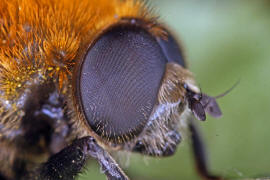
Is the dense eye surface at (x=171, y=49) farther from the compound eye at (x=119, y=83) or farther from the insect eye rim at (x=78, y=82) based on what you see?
the insect eye rim at (x=78, y=82)

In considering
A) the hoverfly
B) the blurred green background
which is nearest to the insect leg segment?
the hoverfly

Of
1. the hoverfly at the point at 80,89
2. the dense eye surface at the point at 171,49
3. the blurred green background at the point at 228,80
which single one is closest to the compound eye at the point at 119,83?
the hoverfly at the point at 80,89

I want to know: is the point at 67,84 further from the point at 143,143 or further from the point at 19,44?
the point at 143,143

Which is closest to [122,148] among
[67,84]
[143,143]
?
[143,143]

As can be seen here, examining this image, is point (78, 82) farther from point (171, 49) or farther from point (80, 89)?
point (171, 49)

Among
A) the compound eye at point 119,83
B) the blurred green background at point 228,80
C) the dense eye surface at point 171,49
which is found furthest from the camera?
the blurred green background at point 228,80

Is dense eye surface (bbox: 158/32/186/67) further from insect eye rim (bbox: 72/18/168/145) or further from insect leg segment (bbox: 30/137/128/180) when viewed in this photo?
insect leg segment (bbox: 30/137/128/180)

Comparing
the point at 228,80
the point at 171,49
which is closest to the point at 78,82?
the point at 171,49

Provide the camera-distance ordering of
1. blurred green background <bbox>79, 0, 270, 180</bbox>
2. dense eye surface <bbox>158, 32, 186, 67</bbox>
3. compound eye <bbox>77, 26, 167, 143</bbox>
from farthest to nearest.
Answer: blurred green background <bbox>79, 0, 270, 180</bbox> → dense eye surface <bbox>158, 32, 186, 67</bbox> → compound eye <bbox>77, 26, 167, 143</bbox>
